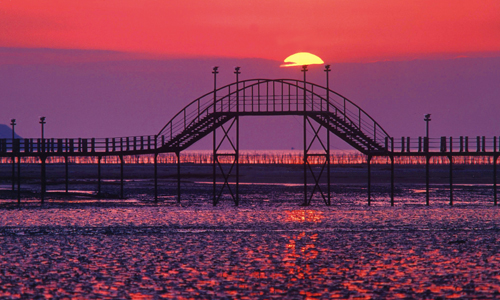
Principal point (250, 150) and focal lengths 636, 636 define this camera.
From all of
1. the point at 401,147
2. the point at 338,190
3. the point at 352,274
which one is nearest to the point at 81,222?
the point at 352,274

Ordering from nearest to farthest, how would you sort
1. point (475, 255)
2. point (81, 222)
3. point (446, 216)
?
point (475, 255) < point (81, 222) < point (446, 216)

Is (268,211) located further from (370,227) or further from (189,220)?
(370,227)

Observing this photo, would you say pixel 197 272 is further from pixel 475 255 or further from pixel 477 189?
pixel 477 189

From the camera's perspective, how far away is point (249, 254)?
2269 cm

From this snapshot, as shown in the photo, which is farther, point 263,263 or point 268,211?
point 268,211

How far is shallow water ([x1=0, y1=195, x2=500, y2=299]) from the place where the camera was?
17.0m

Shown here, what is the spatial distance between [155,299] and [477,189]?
5568 cm

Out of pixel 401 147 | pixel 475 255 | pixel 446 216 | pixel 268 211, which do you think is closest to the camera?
pixel 475 255

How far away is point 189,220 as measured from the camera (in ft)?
114

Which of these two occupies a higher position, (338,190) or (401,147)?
(401,147)

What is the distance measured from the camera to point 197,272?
63.3ft

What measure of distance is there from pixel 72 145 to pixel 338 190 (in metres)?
27.2

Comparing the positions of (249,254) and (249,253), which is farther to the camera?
(249,253)

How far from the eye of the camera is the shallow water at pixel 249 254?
16953mm
